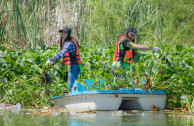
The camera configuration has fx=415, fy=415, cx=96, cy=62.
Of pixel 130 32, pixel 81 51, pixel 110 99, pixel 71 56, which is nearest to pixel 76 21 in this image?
A: pixel 81 51

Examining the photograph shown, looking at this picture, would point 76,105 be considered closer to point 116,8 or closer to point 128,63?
point 128,63

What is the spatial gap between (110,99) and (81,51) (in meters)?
3.86

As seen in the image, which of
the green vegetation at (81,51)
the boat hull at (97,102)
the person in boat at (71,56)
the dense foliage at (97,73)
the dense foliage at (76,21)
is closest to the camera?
the boat hull at (97,102)

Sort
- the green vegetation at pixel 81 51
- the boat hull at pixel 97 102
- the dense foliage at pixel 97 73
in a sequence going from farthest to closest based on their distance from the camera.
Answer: the green vegetation at pixel 81 51 < the dense foliage at pixel 97 73 < the boat hull at pixel 97 102

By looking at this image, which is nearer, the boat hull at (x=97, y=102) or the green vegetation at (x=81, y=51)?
the boat hull at (x=97, y=102)

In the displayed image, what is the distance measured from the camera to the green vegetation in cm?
771

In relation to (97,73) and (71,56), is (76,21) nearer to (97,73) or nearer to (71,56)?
(71,56)

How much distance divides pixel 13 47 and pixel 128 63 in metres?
4.81

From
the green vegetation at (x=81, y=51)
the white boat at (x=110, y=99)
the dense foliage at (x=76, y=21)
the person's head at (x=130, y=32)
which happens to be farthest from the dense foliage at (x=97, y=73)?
the dense foliage at (x=76, y=21)

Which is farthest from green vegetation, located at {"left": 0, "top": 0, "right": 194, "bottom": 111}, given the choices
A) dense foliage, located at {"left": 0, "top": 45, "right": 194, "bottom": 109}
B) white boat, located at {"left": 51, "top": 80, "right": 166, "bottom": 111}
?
white boat, located at {"left": 51, "top": 80, "right": 166, "bottom": 111}

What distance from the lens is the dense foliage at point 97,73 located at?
759 cm

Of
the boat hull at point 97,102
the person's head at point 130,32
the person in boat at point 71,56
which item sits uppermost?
the person's head at point 130,32

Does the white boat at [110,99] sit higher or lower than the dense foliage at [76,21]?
lower

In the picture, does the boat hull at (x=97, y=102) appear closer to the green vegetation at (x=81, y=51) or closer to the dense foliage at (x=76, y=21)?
the green vegetation at (x=81, y=51)
